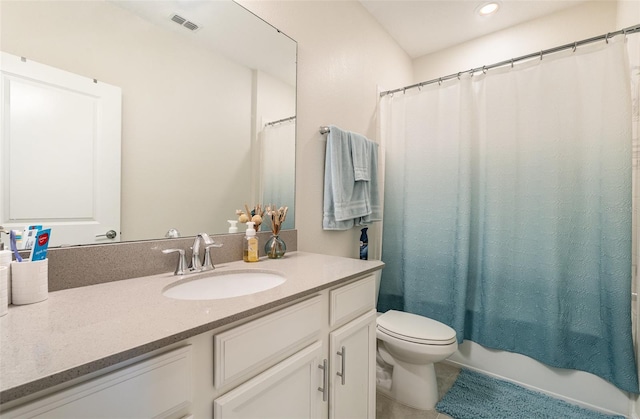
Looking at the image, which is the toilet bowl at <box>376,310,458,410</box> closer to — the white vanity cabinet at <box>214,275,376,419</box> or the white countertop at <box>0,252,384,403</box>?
the white vanity cabinet at <box>214,275,376,419</box>

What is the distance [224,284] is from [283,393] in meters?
0.43

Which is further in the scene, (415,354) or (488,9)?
(488,9)

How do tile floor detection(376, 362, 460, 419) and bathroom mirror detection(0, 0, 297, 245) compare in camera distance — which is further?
tile floor detection(376, 362, 460, 419)

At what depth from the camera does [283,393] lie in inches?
31.3

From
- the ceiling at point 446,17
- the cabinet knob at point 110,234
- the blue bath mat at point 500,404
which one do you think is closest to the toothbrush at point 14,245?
the cabinet knob at point 110,234

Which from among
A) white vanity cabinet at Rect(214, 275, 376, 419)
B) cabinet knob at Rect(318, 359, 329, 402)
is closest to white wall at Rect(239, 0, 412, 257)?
white vanity cabinet at Rect(214, 275, 376, 419)

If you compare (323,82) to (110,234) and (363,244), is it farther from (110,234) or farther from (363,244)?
(110,234)

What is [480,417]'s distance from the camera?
1444 millimetres

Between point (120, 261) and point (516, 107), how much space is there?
212cm

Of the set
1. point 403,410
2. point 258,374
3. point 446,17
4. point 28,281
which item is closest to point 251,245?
point 258,374

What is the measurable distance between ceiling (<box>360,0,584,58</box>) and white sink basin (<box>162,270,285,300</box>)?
76.0 inches

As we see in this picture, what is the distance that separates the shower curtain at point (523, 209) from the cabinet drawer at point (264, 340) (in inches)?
52.0

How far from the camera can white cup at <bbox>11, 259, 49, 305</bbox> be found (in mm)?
660

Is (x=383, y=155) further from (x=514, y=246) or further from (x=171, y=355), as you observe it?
(x=171, y=355)
